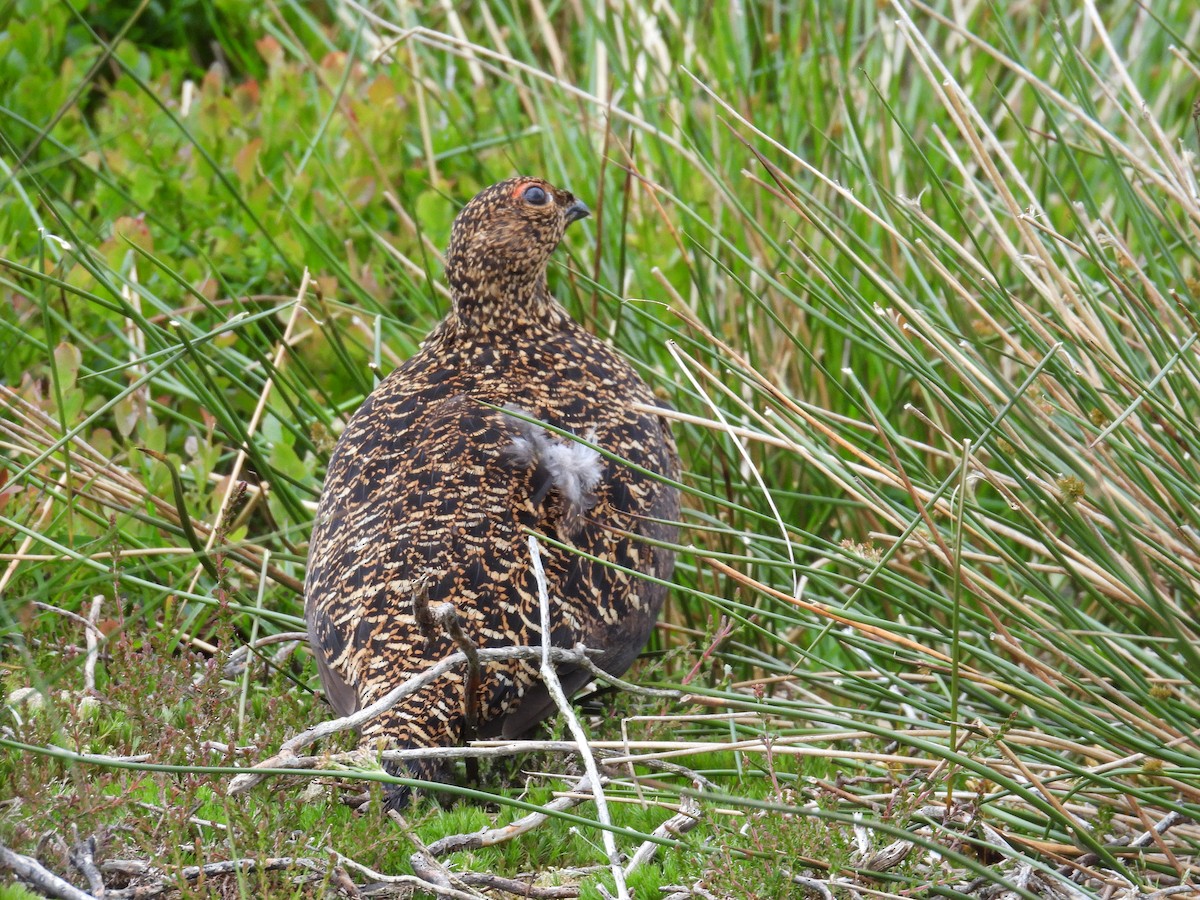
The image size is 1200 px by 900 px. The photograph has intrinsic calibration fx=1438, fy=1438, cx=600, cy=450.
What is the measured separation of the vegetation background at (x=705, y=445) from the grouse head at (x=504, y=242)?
21cm

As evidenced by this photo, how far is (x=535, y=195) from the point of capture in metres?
4.32

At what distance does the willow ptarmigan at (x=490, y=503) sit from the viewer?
129 inches

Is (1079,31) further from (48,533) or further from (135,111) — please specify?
(48,533)

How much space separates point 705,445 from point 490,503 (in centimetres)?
157

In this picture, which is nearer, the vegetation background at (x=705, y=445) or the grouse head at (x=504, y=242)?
the vegetation background at (x=705, y=445)

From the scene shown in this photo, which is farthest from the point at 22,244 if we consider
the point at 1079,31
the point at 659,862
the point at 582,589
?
the point at 1079,31

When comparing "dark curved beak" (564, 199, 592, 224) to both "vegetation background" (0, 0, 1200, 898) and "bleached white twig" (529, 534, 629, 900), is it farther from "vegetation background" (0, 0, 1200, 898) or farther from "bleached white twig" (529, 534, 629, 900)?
"bleached white twig" (529, 534, 629, 900)

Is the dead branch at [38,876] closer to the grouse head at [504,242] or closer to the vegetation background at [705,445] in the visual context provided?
the vegetation background at [705,445]

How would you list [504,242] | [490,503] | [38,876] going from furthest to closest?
[504,242], [490,503], [38,876]

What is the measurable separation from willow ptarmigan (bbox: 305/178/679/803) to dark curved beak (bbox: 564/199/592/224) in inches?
2.6

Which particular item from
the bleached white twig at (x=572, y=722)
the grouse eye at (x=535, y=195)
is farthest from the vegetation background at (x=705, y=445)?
the grouse eye at (x=535, y=195)

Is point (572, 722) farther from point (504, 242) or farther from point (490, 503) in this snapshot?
point (504, 242)

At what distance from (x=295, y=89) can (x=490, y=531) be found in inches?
143

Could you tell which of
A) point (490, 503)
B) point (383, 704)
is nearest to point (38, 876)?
point (383, 704)
